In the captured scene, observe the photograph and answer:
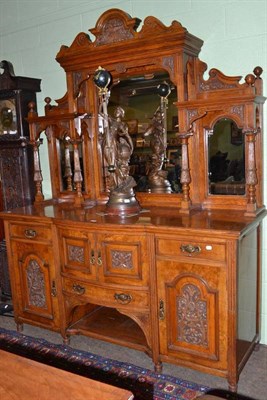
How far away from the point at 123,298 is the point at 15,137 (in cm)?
173

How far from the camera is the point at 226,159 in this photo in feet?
8.32

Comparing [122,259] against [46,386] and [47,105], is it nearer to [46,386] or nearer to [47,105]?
[46,386]

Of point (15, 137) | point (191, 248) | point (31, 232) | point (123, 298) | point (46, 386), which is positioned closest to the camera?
point (46, 386)

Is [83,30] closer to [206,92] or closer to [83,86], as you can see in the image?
[83,86]

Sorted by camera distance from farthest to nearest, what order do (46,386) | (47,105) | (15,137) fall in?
(15,137) < (47,105) < (46,386)

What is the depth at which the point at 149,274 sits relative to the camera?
235 centimetres

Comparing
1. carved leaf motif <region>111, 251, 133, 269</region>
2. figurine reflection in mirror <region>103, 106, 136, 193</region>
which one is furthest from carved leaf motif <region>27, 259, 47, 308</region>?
figurine reflection in mirror <region>103, 106, 136, 193</region>

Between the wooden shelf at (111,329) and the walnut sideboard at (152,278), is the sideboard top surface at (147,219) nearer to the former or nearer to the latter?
the walnut sideboard at (152,278)

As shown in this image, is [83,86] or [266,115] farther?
[83,86]

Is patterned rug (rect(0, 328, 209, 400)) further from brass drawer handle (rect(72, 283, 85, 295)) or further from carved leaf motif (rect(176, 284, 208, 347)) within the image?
brass drawer handle (rect(72, 283, 85, 295))

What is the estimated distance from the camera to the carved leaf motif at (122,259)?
7.88 ft

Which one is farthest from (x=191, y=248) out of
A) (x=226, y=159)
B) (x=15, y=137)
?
(x=15, y=137)

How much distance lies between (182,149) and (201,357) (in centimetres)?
129

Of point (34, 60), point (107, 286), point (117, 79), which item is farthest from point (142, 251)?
point (34, 60)
